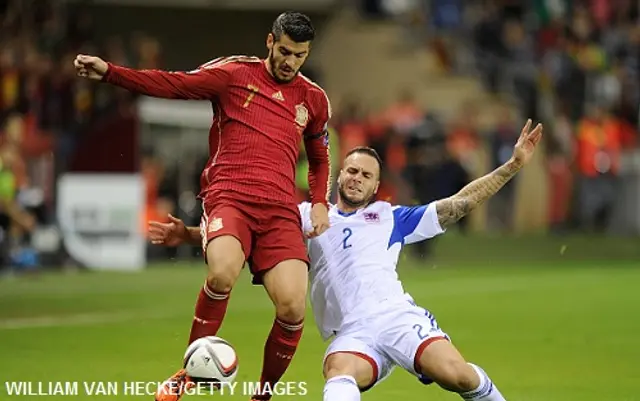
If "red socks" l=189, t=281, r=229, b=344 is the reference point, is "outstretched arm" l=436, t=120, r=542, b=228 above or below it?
above

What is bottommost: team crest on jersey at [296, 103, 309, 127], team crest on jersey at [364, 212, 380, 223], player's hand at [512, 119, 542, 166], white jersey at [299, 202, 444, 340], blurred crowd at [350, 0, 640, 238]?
white jersey at [299, 202, 444, 340]

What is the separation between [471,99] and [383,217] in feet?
67.2

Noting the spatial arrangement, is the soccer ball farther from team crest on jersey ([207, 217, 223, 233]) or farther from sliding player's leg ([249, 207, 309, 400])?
team crest on jersey ([207, 217, 223, 233])

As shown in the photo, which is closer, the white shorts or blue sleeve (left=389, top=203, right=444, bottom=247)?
the white shorts

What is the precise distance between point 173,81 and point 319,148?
1.09m

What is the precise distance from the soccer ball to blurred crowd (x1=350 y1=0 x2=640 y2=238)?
16.5m

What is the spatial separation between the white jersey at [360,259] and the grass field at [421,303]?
1445mm

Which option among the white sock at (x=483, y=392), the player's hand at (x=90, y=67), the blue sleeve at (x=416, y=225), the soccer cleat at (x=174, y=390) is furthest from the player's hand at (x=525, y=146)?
the player's hand at (x=90, y=67)

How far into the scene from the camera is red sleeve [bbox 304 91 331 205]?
8.88 metres

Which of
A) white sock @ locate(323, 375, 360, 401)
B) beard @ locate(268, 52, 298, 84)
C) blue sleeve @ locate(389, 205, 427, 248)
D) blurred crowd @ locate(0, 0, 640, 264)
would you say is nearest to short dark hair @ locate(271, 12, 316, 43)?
beard @ locate(268, 52, 298, 84)

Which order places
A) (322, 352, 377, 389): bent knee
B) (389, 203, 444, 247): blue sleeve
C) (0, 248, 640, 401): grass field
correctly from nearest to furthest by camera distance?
(322, 352, 377, 389): bent knee → (389, 203, 444, 247): blue sleeve → (0, 248, 640, 401): grass field

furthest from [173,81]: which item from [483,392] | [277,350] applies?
[483,392]

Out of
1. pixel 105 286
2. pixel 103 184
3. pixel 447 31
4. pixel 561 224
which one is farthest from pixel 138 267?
pixel 447 31

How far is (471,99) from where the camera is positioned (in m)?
28.8
